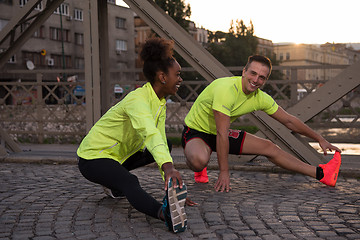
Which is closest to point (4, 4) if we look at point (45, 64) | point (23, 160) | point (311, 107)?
point (45, 64)

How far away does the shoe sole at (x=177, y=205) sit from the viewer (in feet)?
11.5

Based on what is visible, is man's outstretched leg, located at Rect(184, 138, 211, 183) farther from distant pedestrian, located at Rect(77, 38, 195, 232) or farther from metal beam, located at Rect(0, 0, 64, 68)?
metal beam, located at Rect(0, 0, 64, 68)

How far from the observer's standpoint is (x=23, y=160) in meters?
8.05

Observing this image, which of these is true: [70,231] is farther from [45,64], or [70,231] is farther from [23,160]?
[45,64]

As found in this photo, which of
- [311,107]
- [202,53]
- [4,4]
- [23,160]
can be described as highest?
[4,4]

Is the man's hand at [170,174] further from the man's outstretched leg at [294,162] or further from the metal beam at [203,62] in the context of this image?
the metal beam at [203,62]

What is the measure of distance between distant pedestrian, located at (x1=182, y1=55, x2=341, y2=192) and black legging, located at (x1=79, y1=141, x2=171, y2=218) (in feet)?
4.54

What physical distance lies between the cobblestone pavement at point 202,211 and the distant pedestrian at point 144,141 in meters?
0.22

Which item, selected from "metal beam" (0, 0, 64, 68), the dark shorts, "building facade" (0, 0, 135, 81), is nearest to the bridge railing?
"metal beam" (0, 0, 64, 68)

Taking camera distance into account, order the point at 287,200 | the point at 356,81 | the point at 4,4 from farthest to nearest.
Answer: the point at 4,4, the point at 356,81, the point at 287,200

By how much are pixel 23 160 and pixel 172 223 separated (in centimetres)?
509

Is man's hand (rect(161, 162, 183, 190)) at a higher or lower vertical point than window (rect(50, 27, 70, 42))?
lower

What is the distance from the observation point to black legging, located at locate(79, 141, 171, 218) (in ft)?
12.8

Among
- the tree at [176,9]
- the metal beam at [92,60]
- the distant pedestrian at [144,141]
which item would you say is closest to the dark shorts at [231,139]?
the distant pedestrian at [144,141]
